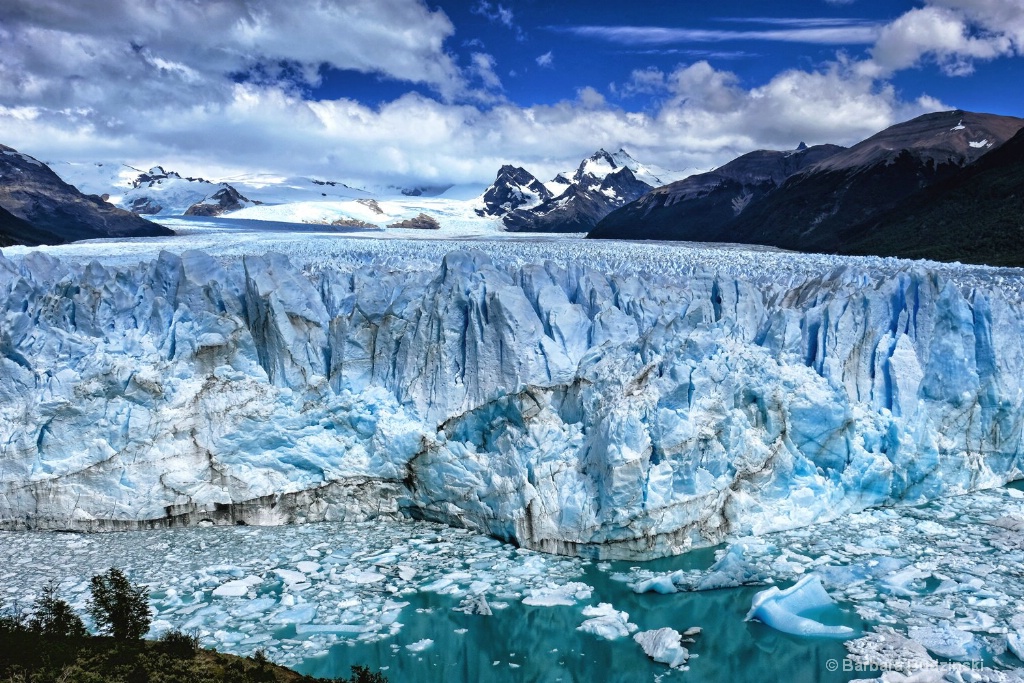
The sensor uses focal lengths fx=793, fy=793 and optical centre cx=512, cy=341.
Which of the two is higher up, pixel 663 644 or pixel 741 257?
pixel 741 257

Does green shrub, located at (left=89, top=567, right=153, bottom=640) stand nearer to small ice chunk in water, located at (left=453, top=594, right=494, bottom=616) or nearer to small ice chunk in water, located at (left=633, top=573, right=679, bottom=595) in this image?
small ice chunk in water, located at (left=453, top=594, right=494, bottom=616)

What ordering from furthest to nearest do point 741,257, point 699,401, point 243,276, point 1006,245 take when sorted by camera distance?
point 1006,245 < point 741,257 < point 243,276 < point 699,401

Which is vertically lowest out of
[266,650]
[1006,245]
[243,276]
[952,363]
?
[266,650]

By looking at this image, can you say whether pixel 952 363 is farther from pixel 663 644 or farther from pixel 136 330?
pixel 136 330

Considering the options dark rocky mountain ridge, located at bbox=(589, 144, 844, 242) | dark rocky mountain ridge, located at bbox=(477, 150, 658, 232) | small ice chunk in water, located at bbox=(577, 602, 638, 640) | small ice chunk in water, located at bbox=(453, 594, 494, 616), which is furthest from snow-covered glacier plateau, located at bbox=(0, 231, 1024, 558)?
dark rocky mountain ridge, located at bbox=(477, 150, 658, 232)

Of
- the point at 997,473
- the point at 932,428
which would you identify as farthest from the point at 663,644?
the point at 997,473

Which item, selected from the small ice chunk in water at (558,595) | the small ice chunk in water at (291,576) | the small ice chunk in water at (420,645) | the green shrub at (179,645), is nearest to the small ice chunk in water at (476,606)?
the small ice chunk in water at (558,595)

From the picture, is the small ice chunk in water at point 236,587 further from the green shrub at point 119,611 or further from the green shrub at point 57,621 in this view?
the green shrub at point 57,621
